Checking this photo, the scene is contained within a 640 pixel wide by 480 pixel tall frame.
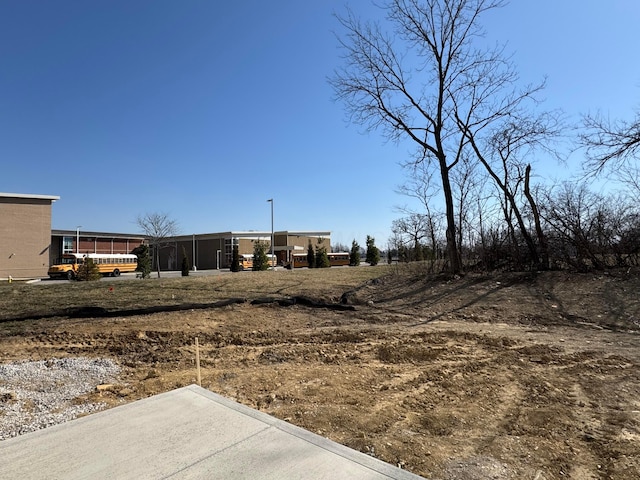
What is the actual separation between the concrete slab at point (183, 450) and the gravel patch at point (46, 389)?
58 cm

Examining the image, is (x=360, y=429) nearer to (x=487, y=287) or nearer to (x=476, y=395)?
(x=476, y=395)

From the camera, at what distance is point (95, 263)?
3472 cm

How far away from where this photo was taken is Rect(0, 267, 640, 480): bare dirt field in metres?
3.45

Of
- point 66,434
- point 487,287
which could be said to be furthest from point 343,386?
point 487,287

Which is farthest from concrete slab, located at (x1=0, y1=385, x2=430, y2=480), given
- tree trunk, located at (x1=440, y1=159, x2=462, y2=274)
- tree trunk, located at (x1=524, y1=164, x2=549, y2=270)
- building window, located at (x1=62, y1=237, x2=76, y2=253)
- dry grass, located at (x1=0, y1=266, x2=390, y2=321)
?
building window, located at (x1=62, y1=237, x2=76, y2=253)

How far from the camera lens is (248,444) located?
320 centimetres

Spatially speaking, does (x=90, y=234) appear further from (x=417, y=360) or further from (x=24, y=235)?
(x=417, y=360)

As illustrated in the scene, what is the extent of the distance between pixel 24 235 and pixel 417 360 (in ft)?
153

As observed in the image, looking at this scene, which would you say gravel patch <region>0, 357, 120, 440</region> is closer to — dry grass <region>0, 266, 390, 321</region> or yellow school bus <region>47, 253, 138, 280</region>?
dry grass <region>0, 266, 390, 321</region>

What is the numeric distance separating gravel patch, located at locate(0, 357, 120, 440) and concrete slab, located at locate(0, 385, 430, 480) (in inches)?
22.9

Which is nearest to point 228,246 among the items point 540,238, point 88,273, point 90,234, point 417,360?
point 90,234

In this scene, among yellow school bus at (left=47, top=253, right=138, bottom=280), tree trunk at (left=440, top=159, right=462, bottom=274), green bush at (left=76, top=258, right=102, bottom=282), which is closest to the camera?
tree trunk at (left=440, top=159, right=462, bottom=274)

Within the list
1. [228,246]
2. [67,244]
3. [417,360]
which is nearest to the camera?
[417,360]

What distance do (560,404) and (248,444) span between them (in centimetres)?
353
